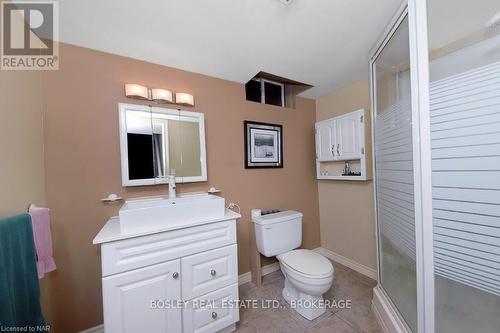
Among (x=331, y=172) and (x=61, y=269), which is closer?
(x=61, y=269)

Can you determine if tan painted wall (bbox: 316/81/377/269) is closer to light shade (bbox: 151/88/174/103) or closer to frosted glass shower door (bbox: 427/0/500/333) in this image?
frosted glass shower door (bbox: 427/0/500/333)

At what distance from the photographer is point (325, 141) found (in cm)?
223

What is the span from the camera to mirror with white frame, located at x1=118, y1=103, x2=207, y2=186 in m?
1.40

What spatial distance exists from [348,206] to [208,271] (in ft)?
5.69

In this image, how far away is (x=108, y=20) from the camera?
3.62 feet

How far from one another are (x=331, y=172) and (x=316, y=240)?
0.95m

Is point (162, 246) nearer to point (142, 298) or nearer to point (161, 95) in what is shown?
point (142, 298)

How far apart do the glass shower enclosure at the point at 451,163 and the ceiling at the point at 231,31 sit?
31 cm

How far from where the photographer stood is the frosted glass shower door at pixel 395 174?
1.12 m

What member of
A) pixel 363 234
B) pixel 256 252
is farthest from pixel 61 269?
pixel 363 234

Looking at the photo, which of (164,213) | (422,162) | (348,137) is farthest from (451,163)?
(164,213)

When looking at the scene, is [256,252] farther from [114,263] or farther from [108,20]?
[108,20]

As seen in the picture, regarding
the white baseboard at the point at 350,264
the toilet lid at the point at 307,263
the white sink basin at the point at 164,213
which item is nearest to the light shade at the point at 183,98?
the white sink basin at the point at 164,213

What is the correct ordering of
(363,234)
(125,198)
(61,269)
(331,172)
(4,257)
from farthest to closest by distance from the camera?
(331,172), (363,234), (125,198), (61,269), (4,257)
